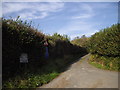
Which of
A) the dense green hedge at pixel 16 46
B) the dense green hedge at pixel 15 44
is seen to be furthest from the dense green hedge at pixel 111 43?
the dense green hedge at pixel 15 44

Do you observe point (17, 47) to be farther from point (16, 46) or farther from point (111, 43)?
point (111, 43)

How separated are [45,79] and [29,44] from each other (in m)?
3.11

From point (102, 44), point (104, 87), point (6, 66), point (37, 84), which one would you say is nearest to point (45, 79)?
point (37, 84)

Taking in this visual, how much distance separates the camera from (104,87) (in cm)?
662

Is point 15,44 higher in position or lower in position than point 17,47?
higher

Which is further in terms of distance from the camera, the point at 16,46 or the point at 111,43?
the point at 111,43

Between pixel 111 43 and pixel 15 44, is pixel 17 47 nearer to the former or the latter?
pixel 15 44

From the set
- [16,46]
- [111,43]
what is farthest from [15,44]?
[111,43]

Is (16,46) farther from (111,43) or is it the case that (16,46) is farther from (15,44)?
(111,43)

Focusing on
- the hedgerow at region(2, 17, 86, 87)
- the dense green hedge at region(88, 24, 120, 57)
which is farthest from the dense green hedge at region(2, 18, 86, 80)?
the dense green hedge at region(88, 24, 120, 57)

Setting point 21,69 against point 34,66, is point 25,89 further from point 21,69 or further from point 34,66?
point 34,66

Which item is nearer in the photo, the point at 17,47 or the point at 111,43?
the point at 17,47

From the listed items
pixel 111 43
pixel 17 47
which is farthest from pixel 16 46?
pixel 111 43

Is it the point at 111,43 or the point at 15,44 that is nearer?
the point at 15,44
